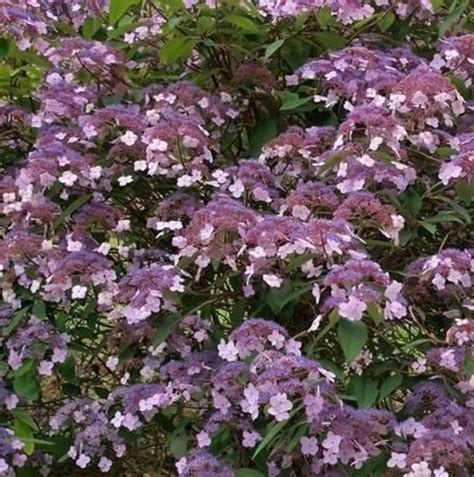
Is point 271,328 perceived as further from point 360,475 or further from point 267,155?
point 267,155

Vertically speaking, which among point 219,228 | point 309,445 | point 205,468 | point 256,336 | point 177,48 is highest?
point 177,48

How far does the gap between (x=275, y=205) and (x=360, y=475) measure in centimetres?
61

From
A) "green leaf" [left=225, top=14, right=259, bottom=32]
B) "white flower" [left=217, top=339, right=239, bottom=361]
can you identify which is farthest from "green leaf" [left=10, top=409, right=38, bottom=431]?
"green leaf" [left=225, top=14, right=259, bottom=32]

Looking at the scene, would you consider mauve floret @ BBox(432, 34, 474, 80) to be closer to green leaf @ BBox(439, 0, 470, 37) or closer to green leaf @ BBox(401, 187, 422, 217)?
green leaf @ BBox(439, 0, 470, 37)

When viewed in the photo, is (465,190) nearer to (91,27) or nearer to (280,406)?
(280,406)

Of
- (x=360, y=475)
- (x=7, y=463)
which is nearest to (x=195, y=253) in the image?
(x=360, y=475)

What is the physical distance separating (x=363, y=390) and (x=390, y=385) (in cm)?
5

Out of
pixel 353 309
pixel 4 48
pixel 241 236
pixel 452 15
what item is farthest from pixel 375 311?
pixel 4 48

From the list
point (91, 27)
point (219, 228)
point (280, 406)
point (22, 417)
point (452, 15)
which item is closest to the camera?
point (280, 406)

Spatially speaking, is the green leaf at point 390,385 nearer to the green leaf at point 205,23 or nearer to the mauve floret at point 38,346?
the mauve floret at point 38,346

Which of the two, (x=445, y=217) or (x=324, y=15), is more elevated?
(x=324, y=15)

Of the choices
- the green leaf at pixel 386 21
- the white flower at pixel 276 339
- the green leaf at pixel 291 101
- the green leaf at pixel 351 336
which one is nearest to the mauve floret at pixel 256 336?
the white flower at pixel 276 339

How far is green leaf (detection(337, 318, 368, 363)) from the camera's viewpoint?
1.78 m

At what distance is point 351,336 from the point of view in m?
1.81
